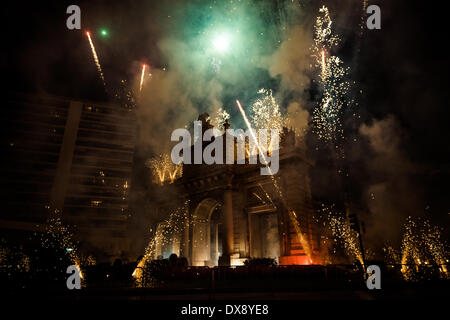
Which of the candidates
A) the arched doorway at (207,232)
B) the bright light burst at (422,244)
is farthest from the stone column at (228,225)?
the bright light burst at (422,244)

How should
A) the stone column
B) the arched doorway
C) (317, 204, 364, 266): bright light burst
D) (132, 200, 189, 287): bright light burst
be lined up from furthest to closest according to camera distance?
(132, 200, 189, 287): bright light burst < the arched doorway < (317, 204, 364, 266): bright light burst < the stone column

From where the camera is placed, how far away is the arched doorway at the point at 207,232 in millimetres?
27984

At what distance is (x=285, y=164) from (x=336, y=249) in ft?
30.0

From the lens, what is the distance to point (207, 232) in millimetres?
29219

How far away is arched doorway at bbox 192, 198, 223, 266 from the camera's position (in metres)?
28.0

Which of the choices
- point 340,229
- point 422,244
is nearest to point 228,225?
point 340,229

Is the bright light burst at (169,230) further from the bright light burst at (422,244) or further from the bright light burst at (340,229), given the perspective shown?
the bright light burst at (422,244)

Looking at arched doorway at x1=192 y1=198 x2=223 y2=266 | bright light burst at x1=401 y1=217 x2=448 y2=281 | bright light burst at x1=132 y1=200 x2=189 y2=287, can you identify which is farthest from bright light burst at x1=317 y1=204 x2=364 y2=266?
bright light burst at x1=132 y1=200 x2=189 y2=287

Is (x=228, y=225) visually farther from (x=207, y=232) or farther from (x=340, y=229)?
(x=340, y=229)

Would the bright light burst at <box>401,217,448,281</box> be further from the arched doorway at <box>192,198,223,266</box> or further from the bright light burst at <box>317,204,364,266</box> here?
the arched doorway at <box>192,198,223,266</box>

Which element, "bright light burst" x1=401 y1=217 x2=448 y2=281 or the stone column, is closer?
the stone column

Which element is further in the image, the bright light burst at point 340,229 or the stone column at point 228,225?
the bright light burst at point 340,229

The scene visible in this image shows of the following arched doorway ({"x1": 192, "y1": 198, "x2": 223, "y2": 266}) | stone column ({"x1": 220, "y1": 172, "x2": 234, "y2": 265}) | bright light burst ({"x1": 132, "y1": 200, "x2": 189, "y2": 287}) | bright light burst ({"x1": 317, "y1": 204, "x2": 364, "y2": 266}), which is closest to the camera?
stone column ({"x1": 220, "y1": 172, "x2": 234, "y2": 265})
